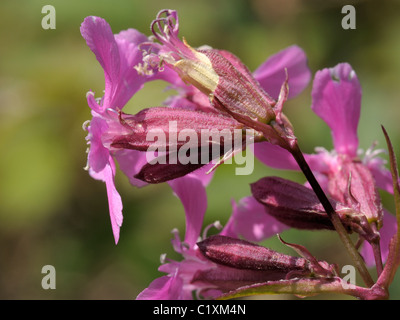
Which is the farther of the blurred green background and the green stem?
the blurred green background

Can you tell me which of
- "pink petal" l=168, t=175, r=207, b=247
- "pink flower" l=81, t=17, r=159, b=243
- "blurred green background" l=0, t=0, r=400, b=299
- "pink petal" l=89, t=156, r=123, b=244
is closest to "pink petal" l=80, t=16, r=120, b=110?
"pink flower" l=81, t=17, r=159, b=243

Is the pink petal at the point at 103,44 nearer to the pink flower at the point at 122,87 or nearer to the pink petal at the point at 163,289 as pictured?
the pink flower at the point at 122,87

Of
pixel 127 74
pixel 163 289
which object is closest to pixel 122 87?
pixel 127 74

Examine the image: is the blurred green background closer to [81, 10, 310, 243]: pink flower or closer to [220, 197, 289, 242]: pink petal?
[220, 197, 289, 242]: pink petal

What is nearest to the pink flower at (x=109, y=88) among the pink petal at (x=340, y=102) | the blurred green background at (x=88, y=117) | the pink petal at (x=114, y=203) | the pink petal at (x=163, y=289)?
the pink petal at (x=114, y=203)

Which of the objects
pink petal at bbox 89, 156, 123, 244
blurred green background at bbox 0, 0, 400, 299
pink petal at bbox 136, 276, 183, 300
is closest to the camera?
pink petal at bbox 89, 156, 123, 244
